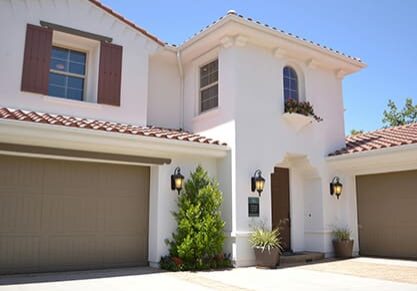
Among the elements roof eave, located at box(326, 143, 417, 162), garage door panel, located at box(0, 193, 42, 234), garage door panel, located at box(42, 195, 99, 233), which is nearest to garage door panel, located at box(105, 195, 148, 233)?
garage door panel, located at box(42, 195, 99, 233)

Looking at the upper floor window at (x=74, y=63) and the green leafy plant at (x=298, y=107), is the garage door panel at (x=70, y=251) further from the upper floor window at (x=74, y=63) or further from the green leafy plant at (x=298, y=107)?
the green leafy plant at (x=298, y=107)

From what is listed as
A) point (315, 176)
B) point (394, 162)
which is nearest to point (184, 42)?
point (315, 176)

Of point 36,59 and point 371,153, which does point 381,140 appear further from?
point 36,59

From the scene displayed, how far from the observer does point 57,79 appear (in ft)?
36.6

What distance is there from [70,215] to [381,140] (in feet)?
30.5

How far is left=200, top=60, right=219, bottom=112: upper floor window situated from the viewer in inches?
487

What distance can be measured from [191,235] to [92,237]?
234cm

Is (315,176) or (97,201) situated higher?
(315,176)

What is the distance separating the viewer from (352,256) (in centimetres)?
1264

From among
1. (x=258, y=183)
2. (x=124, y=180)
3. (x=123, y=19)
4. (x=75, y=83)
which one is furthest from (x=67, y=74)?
(x=258, y=183)

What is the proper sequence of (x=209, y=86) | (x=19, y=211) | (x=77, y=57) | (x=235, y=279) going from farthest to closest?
1. (x=209, y=86)
2. (x=77, y=57)
3. (x=19, y=211)
4. (x=235, y=279)

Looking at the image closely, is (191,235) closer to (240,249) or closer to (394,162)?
(240,249)

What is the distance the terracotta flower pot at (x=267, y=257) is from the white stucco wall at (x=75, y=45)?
16.3 feet

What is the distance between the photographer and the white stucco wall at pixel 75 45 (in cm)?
1020
